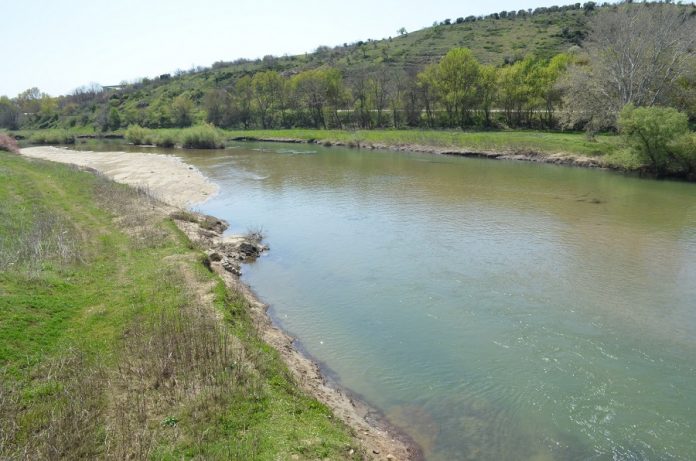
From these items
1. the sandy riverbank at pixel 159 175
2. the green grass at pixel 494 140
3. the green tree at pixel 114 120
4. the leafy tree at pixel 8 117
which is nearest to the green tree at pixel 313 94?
the green grass at pixel 494 140

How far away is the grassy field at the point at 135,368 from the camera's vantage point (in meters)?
9.39

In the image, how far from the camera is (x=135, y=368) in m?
11.7

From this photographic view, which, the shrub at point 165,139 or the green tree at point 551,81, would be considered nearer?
the green tree at point 551,81

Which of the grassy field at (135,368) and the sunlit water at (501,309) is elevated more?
the grassy field at (135,368)

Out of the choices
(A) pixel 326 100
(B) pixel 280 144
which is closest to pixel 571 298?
(B) pixel 280 144

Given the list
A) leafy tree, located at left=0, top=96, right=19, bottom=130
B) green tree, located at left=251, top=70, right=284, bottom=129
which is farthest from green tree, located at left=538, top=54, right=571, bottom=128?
leafy tree, located at left=0, top=96, right=19, bottom=130

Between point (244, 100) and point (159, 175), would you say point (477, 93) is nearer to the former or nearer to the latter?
point (244, 100)

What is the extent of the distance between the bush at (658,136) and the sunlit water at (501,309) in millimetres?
6774

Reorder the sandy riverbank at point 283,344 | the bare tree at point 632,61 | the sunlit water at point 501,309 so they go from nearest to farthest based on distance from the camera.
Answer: the sandy riverbank at point 283,344
the sunlit water at point 501,309
the bare tree at point 632,61

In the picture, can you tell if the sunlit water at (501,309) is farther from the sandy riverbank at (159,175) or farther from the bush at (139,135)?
the bush at (139,135)

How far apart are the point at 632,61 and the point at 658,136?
1502 centimetres

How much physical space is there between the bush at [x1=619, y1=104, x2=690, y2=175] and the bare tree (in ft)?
30.9

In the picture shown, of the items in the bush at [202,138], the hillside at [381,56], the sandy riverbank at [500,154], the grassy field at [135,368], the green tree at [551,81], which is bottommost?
the grassy field at [135,368]

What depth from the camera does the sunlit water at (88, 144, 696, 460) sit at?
1270 centimetres
